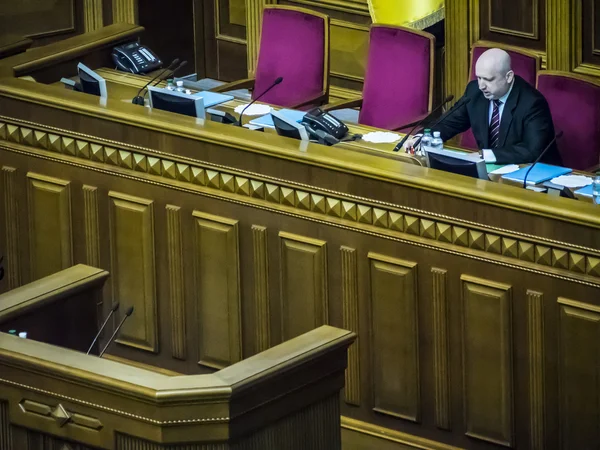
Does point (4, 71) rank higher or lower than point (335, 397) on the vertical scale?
higher

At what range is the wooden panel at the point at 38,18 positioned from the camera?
879 cm

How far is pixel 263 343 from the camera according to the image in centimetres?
535

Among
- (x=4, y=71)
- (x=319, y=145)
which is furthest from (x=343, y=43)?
(x=319, y=145)

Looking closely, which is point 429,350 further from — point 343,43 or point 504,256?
point 343,43

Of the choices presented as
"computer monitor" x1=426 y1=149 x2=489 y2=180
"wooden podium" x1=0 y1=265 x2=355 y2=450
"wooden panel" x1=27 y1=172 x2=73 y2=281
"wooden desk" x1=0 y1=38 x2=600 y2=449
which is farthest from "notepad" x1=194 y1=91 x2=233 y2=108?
"wooden podium" x1=0 y1=265 x2=355 y2=450

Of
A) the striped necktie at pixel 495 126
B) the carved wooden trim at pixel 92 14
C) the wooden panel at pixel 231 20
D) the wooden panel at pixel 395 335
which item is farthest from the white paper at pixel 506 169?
the carved wooden trim at pixel 92 14

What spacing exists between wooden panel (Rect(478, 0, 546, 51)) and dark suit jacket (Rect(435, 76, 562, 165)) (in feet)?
3.75

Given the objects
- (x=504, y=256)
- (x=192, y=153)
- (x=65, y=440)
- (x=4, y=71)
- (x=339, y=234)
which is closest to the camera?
(x=65, y=440)

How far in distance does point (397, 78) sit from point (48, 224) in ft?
5.65

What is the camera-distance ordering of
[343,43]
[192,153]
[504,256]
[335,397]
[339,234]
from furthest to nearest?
[343,43], [192,153], [339,234], [504,256], [335,397]

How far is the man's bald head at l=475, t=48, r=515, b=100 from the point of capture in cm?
580

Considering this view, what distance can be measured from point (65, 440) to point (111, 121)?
2.23 metres

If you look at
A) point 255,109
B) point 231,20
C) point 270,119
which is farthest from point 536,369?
point 231,20

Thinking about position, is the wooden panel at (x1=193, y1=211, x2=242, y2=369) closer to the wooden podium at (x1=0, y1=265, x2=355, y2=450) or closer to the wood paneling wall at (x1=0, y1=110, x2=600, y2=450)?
the wood paneling wall at (x1=0, y1=110, x2=600, y2=450)
